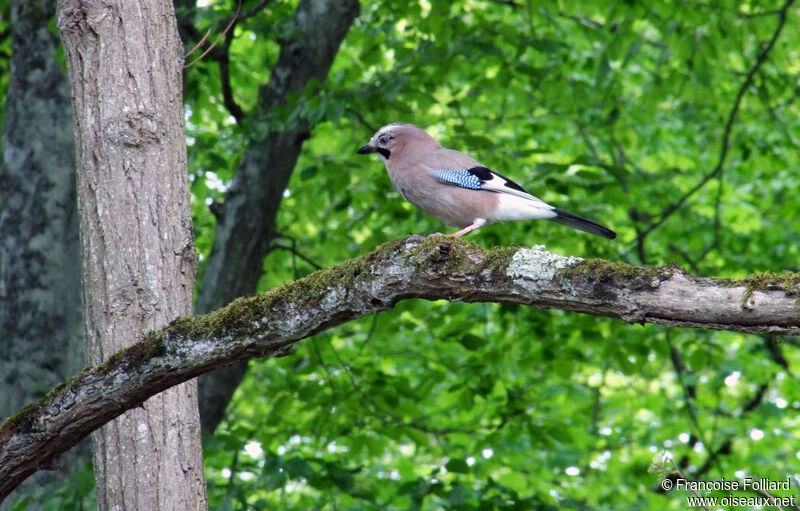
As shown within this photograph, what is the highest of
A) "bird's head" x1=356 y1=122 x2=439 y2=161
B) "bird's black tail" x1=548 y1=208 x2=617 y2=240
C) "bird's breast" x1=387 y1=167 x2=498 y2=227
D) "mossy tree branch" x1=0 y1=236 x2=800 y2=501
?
"bird's head" x1=356 y1=122 x2=439 y2=161

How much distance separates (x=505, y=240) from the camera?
763cm

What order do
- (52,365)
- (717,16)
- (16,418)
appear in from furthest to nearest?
1. (717,16)
2. (52,365)
3. (16,418)

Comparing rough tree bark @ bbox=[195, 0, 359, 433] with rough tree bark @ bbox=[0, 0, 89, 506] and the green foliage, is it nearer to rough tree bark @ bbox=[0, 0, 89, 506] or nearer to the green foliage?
the green foliage

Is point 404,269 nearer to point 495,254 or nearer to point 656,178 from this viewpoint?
point 495,254

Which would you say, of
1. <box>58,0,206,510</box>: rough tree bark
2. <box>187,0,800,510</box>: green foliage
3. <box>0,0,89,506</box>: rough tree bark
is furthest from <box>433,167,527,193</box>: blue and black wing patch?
<box>0,0,89,506</box>: rough tree bark

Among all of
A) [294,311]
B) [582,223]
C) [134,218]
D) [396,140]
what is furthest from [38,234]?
[294,311]

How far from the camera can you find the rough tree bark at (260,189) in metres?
7.46

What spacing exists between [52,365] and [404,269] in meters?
4.81

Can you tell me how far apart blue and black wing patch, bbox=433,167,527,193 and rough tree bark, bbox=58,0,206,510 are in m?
2.01

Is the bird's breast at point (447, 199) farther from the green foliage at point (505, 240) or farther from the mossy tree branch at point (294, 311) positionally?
the mossy tree branch at point (294, 311)

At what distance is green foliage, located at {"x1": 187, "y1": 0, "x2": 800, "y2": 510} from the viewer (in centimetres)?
746

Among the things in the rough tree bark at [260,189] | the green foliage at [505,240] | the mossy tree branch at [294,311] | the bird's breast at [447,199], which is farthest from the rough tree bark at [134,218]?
the rough tree bark at [260,189]

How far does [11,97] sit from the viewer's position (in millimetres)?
7320

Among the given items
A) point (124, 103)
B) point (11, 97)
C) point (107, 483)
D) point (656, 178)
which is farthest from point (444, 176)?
point (656, 178)
